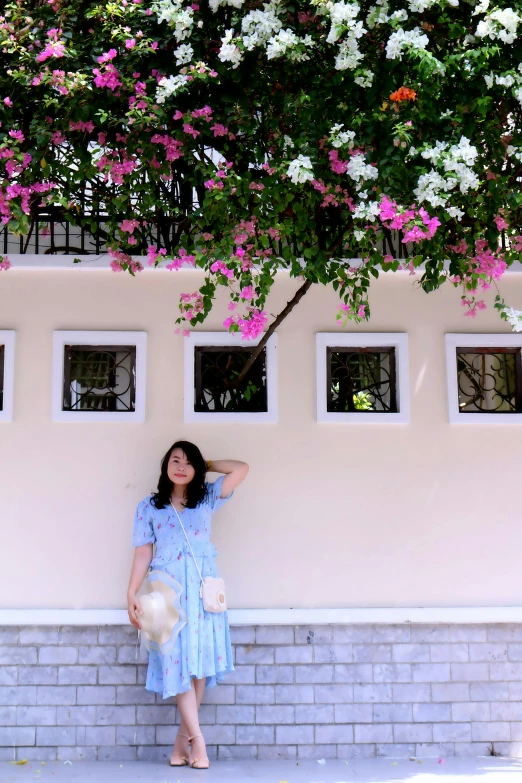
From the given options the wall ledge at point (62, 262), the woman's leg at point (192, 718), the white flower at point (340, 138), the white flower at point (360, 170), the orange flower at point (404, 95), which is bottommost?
the woman's leg at point (192, 718)

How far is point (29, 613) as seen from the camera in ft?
17.8

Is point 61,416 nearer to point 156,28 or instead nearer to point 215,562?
point 215,562

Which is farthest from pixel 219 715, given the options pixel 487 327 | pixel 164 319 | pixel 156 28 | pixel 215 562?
pixel 156 28

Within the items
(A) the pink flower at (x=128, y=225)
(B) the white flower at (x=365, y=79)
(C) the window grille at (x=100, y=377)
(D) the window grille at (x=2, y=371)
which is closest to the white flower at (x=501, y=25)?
(B) the white flower at (x=365, y=79)

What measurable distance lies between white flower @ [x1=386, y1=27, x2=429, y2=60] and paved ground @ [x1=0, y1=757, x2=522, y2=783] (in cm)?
367

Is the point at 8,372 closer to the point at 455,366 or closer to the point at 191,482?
the point at 191,482

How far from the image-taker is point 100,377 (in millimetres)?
5750

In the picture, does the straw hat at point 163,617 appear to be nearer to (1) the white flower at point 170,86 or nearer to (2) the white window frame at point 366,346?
(2) the white window frame at point 366,346

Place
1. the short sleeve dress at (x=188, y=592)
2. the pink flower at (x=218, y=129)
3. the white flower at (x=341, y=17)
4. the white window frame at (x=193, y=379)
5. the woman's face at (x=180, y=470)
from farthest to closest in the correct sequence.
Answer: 1. the white window frame at (x=193, y=379)
2. the woman's face at (x=180, y=470)
3. the short sleeve dress at (x=188, y=592)
4. the pink flower at (x=218, y=129)
5. the white flower at (x=341, y=17)

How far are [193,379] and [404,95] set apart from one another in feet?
6.83

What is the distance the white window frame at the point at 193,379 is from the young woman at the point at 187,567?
34 cm

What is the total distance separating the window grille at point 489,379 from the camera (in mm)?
5906

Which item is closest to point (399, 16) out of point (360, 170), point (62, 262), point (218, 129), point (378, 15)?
point (378, 15)

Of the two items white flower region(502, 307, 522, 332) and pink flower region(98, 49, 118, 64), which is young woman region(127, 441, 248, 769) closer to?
white flower region(502, 307, 522, 332)
